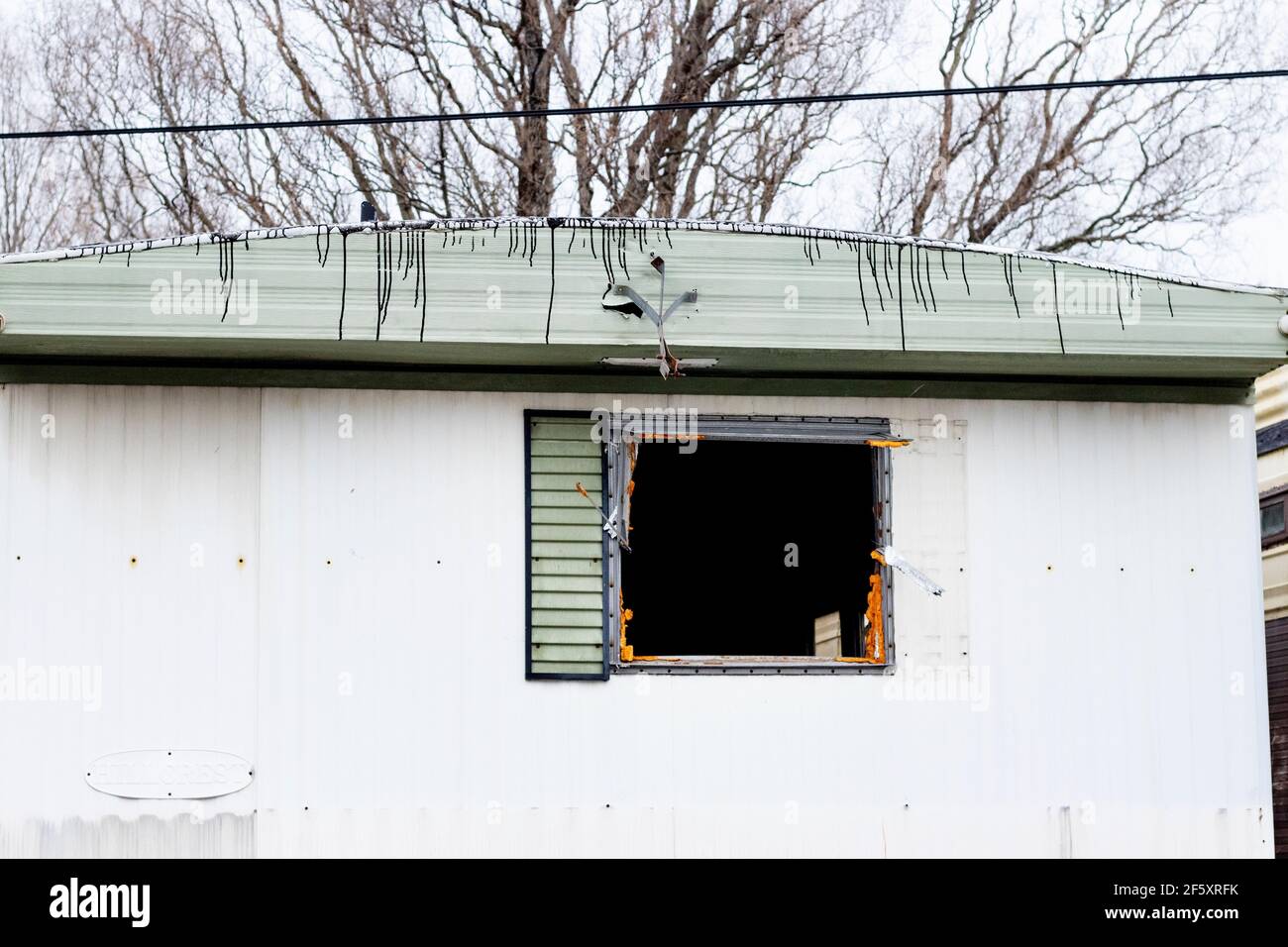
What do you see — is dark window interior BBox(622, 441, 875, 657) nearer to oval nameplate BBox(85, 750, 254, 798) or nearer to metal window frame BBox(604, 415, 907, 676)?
metal window frame BBox(604, 415, 907, 676)

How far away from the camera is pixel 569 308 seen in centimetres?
676

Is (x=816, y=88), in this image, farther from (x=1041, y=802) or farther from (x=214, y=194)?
(x=1041, y=802)

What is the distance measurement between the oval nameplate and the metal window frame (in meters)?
1.60

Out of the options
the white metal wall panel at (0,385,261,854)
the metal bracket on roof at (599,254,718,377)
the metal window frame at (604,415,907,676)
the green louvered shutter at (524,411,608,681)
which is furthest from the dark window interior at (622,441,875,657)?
the white metal wall panel at (0,385,261,854)

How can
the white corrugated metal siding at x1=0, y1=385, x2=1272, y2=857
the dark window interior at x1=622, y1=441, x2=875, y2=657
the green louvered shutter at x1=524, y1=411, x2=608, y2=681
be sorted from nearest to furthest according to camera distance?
the white corrugated metal siding at x1=0, y1=385, x2=1272, y2=857 → the green louvered shutter at x1=524, y1=411, x2=608, y2=681 → the dark window interior at x1=622, y1=441, x2=875, y2=657

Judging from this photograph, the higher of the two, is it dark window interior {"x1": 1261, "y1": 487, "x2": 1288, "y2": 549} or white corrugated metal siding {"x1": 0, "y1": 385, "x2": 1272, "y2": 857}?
dark window interior {"x1": 1261, "y1": 487, "x2": 1288, "y2": 549}

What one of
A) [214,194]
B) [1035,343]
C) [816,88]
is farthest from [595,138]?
[1035,343]

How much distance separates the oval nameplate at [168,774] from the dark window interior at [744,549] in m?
2.61

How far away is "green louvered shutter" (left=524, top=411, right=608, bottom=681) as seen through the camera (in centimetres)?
690

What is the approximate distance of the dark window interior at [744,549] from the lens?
8.60 m

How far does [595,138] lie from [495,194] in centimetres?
128

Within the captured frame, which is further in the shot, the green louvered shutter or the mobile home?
the green louvered shutter

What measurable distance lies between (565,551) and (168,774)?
184 cm
